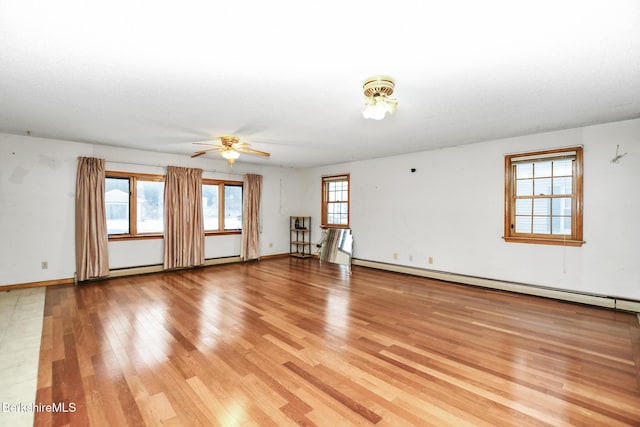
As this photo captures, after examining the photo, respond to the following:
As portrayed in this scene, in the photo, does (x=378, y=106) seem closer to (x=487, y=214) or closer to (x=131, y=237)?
(x=487, y=214)

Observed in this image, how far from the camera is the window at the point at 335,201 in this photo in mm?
7320

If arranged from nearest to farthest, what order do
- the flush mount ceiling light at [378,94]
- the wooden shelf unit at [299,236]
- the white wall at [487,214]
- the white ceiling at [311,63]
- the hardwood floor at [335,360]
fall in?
the white ceiling at [311,63] < the hardwood floor at [335,360] < the flush mount ceiling light at [378,94] < the white wall at [487,214] < the wooden shelf unit at [299,236]

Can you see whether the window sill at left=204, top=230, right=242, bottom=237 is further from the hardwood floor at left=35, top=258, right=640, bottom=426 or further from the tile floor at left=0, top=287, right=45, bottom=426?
the tile floor at left=0, top=287, right=45, bottom=426

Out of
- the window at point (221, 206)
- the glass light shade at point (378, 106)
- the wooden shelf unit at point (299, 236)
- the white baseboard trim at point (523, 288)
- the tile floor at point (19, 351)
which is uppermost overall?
the glass light shade at point (378, 106)

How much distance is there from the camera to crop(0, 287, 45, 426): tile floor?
1917 millimetres

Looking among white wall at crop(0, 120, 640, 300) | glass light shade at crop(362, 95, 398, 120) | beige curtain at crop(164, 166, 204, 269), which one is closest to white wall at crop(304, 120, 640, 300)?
white wall at crop(0, 120, 640, 300)

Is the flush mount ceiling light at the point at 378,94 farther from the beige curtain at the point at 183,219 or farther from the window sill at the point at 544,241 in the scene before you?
the beige curtain at the point at 183,219

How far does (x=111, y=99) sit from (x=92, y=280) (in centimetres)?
369

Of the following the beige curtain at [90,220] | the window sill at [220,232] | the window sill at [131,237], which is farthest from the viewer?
the window sill at [220,232]

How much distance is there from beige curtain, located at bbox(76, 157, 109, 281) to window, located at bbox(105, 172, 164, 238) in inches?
8.8

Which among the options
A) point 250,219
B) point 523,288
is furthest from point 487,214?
point 250,219

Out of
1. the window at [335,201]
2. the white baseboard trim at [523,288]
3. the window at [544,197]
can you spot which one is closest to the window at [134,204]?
the window at [335,201]

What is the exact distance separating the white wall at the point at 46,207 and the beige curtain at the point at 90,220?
0.46ft

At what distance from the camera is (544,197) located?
4465mm
